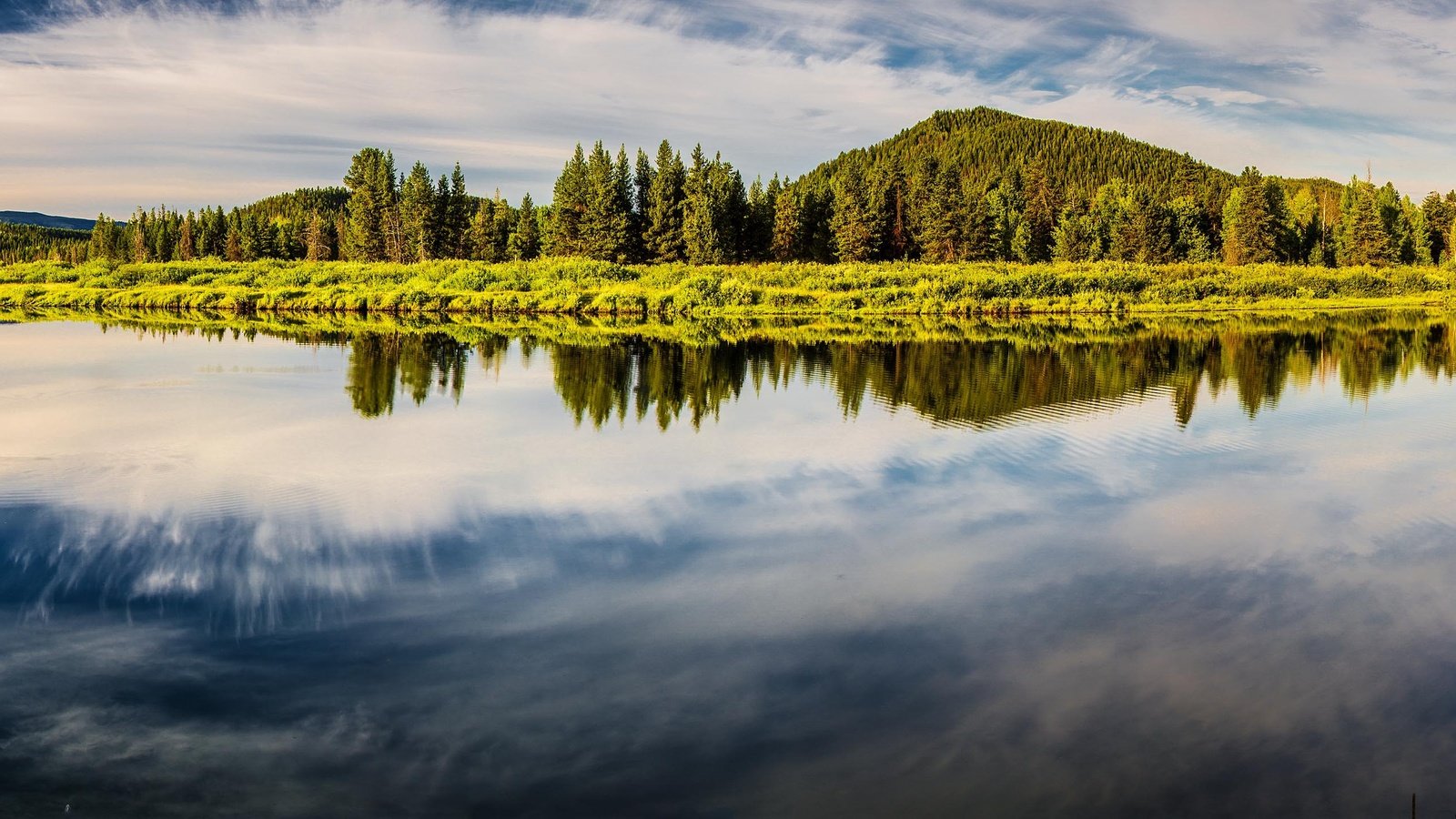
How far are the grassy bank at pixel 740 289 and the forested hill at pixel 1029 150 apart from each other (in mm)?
93210

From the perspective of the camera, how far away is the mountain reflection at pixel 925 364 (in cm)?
1995

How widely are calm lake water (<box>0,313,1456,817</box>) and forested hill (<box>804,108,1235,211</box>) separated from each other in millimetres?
137893

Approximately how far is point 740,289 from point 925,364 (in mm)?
27105

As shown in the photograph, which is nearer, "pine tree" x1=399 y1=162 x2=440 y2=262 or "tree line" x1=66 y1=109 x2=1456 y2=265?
"tree line" x1=66 y1=109 x2=1456 y2=265

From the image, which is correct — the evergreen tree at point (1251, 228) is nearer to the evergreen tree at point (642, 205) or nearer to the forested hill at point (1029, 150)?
the evergreen tree at point (642, 205)

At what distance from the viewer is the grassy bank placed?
51.0 m

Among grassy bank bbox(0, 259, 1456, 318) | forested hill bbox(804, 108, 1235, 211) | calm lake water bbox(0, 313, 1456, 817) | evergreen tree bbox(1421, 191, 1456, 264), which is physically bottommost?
calm lake water bbox(0, 313, 1456, 817)

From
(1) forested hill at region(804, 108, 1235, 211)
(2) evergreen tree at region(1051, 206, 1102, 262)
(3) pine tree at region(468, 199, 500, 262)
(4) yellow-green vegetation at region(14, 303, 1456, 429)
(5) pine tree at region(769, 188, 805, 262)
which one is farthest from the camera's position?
(1) forested hill at region(804, 108, 1235, 211)

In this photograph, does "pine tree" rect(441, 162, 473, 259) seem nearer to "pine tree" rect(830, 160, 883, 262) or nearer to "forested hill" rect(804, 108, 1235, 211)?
"pine tree" rect(830, 160, 883, 262)

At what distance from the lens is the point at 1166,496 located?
1219 cm

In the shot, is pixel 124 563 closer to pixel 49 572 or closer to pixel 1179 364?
pixel 49 572

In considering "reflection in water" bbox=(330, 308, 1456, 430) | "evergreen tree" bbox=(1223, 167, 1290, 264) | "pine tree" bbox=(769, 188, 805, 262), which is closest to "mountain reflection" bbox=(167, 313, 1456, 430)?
"reflection in water" bbox=(330, 308, 1456, 430)

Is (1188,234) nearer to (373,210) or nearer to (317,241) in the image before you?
(373,210)

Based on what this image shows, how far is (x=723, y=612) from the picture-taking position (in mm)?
8312
